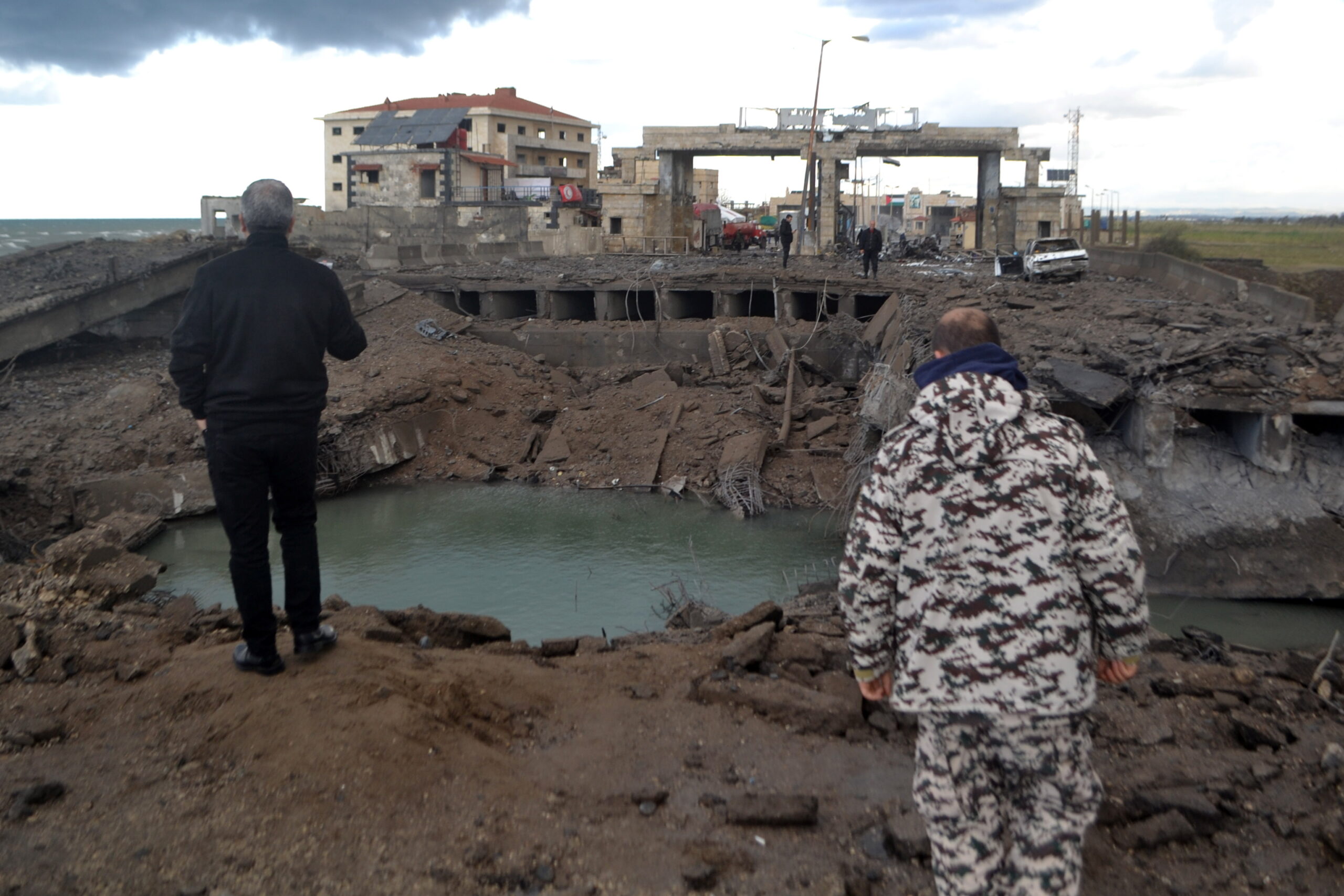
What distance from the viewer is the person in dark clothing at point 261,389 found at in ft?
13.0

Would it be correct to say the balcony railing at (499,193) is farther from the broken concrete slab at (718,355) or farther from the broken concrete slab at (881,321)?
the broken concrete slab at (881,321)

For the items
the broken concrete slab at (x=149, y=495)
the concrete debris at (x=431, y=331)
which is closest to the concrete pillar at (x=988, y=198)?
the concrete debris at (x=431, y=331)

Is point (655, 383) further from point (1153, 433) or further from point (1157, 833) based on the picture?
point (1157, 833)

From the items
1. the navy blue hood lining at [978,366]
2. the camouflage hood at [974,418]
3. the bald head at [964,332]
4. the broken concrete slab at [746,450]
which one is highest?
the bald head at [964,332]

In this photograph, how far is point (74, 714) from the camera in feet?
13.2

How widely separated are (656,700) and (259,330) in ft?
7.61

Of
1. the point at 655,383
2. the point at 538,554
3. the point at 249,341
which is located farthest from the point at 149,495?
the point at 249,341

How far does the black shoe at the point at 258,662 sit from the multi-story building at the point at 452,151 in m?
41.2

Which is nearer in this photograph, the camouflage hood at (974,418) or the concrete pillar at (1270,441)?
the camouflage hood at (974,418)

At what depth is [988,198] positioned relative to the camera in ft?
127

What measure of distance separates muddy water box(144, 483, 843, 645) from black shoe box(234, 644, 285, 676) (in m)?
4.38

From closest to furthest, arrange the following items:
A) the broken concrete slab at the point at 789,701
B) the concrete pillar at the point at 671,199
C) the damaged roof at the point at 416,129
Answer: the broken concrete slab at the point at 789,701, the concrete pillar at the point at 671,199, the damaged roof at the point at 416,129

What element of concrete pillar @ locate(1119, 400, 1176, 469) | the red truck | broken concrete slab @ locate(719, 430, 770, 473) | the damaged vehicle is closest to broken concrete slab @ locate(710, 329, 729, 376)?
broken concrete slab @ locate(719, 430, 770, 473)

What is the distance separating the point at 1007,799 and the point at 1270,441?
362 inches
